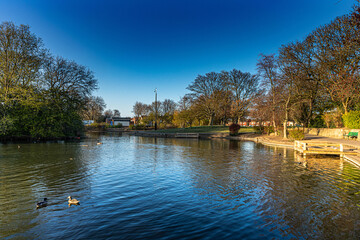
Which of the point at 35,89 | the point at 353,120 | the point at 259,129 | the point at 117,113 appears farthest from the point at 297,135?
the point at 117,113

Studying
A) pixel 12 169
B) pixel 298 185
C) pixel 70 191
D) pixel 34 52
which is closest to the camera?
pixel 70 191

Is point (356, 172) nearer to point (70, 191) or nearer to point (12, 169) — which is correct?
point (70, 191)

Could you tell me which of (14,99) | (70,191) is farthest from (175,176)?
(14,99)

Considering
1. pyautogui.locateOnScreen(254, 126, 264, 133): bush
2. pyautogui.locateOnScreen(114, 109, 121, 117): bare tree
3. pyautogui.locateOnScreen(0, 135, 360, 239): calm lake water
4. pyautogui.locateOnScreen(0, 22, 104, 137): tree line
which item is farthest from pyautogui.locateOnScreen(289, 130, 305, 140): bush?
pyautogui.locateOnScreen(114, 109, 121, 117): bare tree

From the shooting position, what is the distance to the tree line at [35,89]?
85.4 feet

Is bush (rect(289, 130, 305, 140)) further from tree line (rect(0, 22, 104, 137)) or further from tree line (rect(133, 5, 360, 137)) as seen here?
tree line (rect(0, 22, 104, 137))

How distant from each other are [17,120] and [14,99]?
3.13 metres

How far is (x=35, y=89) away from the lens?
29.0 metres

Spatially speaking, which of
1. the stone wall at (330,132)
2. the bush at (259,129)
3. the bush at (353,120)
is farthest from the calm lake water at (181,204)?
the bush at (259,129)

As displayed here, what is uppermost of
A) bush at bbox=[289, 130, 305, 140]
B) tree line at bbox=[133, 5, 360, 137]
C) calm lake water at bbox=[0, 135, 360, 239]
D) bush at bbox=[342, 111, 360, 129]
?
tree line at bbox=[133, 5, 360, 137]

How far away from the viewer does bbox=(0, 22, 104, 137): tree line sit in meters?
26.0

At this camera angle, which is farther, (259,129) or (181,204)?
(259,129)

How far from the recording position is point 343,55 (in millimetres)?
25984

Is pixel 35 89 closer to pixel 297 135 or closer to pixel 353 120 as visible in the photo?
pixel 297 135
